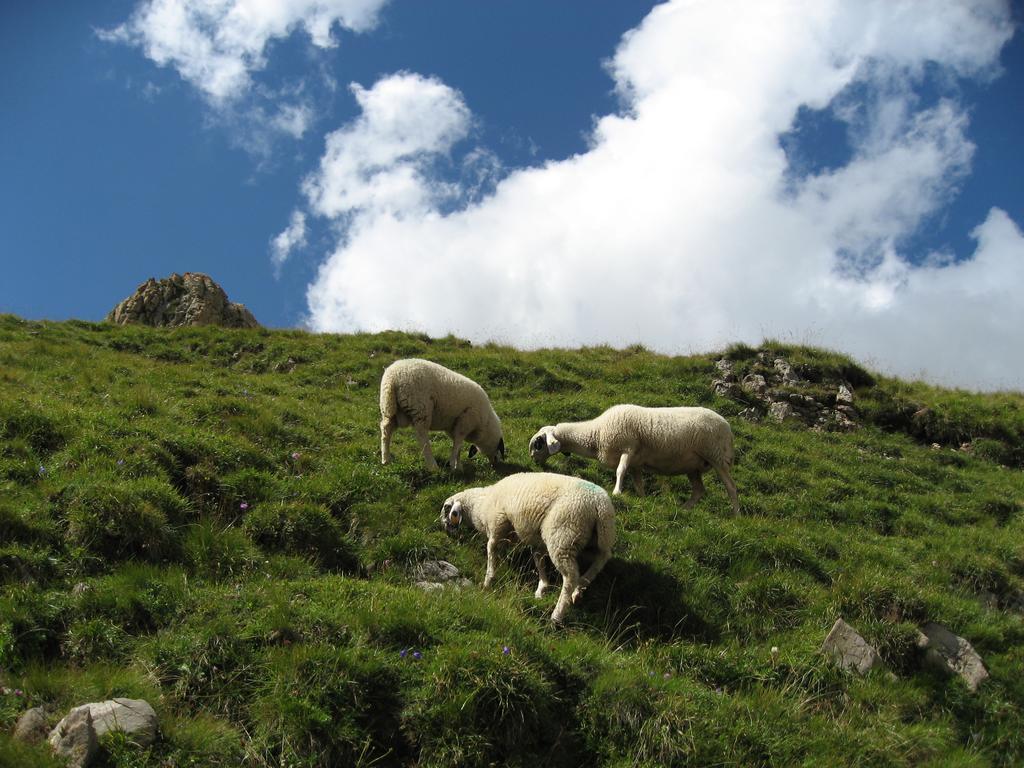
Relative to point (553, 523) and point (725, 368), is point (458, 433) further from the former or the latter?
point (725, 368)

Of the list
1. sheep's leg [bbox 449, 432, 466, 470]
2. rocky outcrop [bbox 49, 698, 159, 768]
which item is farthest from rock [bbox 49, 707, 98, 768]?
sheep's leg [bbox 449, 432, 466, 470]

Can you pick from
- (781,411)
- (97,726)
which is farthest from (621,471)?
(97,726)

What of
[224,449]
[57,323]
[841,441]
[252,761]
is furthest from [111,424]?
[841,441]

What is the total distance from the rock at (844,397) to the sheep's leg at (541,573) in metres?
15.3

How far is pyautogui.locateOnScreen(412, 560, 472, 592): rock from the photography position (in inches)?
358

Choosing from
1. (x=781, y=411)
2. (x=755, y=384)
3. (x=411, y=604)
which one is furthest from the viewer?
(x=755, y=384)

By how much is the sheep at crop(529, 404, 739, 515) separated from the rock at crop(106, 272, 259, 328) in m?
18.0

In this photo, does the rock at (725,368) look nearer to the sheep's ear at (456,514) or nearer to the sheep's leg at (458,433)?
the sheep's leg at (458,433)

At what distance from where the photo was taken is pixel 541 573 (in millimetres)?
9508

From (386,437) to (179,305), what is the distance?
784 inches

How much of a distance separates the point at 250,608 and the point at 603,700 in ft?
11.7

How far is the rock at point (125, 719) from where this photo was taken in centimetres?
559

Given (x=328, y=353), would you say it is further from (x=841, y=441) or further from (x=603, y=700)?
(x=603, y=700)

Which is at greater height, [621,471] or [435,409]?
[435,409]
